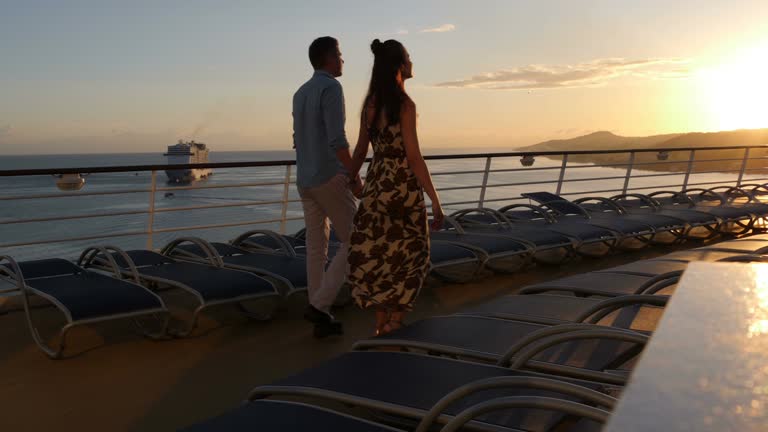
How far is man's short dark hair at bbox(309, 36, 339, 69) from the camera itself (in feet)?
10.2

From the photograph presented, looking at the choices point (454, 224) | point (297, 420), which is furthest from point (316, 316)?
point (454, 224)

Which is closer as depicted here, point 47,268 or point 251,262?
point 47,268

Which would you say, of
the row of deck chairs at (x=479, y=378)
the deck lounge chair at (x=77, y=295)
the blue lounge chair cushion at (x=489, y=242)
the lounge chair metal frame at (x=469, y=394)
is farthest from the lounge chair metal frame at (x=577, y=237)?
the lounge chair metal frame at (x=469, y=394)

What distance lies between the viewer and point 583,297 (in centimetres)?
269

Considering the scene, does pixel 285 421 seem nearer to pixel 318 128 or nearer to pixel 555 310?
pixel 555 310

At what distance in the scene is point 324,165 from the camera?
3.12 meters

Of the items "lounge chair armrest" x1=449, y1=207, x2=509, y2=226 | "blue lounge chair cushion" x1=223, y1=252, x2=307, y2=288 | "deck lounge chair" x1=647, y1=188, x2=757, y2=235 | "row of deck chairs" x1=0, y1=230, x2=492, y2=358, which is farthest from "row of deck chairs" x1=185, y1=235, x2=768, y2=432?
"deck lounge chair" x1=647, y1=188, x2=757, y2=235

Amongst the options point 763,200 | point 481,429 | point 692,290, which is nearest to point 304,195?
point 481,429

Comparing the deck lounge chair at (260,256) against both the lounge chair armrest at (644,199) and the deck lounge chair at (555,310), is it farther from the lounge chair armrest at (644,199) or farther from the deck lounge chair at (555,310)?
the lounge chair armrest at (644,199)

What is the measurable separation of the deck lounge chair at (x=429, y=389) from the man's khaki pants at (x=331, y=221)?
1310 millimetres

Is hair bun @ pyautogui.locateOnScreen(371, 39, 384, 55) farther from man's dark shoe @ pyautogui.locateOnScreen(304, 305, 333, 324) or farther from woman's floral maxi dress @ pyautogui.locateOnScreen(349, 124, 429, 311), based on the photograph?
man's dark shoe @ pyautogui.locateOnScreen(304, 305, 333, 324)

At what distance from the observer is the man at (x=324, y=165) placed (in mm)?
3059

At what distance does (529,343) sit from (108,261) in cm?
265

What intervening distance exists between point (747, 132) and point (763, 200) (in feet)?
194
